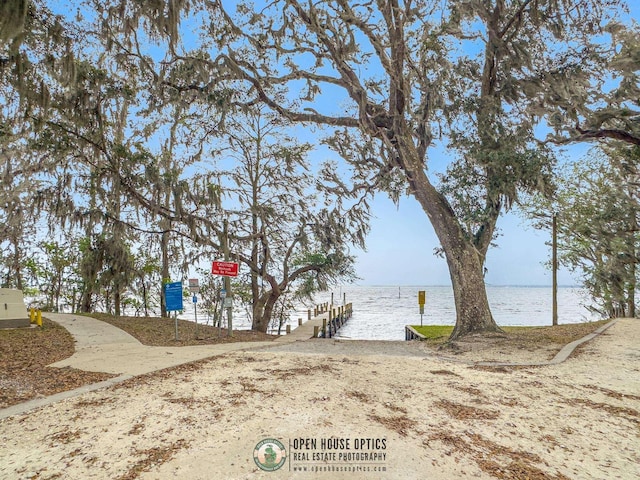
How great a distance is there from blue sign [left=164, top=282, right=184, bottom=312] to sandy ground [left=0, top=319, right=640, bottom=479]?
3.49 m

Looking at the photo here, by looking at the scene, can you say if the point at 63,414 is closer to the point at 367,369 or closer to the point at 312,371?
the point at 312,371

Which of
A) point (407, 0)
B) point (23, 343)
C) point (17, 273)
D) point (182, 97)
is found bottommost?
point (23, 343)

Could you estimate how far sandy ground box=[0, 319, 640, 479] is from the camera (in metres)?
2.31

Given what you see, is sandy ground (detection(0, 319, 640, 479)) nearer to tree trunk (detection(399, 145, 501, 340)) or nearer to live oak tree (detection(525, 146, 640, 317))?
tree trunk (detection(399, 145, 501, 340))

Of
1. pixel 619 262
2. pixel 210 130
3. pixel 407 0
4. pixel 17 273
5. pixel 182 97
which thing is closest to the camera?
pixel 407 0

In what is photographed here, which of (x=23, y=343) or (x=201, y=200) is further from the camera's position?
(x=201, y=200)

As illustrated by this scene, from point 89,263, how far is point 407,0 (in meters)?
12.4

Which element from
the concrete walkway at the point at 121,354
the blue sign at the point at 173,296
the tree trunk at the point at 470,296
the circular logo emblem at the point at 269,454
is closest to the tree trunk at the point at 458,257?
the tree trunk at the point at 470,296

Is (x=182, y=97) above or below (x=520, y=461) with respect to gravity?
above

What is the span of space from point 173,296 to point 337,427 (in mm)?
6251

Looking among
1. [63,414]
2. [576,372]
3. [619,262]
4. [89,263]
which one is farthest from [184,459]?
[619,262]

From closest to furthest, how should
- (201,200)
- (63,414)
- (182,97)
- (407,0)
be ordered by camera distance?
(63,414)
(407,0)
(182,97)
(201,200)

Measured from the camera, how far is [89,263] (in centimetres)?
1229

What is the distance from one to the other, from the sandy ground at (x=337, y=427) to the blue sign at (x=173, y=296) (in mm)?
3490
